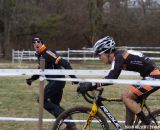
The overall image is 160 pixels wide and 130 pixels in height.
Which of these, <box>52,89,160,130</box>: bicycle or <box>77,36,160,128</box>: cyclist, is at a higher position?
<box>77,36,160,128</box>: cyclist

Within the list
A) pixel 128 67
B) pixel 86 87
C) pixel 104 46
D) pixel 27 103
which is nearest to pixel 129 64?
pixel 128 67

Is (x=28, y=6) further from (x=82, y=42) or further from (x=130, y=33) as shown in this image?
(x=130, y=33)

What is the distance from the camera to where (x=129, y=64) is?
23.9ft

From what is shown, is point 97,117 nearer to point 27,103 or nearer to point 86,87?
point 86,87

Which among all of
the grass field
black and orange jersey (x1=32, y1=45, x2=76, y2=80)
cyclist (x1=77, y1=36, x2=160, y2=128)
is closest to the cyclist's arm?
cyclist (x1=77, y1=36, x2=160, y2=128)

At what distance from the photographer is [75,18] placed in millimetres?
49281

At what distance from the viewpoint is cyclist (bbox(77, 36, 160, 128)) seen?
7.20 metres

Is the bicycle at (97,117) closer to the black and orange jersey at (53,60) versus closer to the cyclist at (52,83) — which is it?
the cyclist at (52,83)

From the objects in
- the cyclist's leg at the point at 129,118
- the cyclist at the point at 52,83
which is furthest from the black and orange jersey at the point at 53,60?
the cyclist's leg at the point at 129,118

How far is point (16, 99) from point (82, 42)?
36.1m

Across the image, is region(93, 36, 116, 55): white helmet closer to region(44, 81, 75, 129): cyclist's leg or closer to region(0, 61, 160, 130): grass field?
region(44, 81, 75, 129): cyclist's leg

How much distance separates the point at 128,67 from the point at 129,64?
0.06 meters

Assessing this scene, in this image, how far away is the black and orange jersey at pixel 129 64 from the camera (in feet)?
23.5

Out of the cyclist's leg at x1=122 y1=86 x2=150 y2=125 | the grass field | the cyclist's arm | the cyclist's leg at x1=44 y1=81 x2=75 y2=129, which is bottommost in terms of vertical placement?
the grass field
